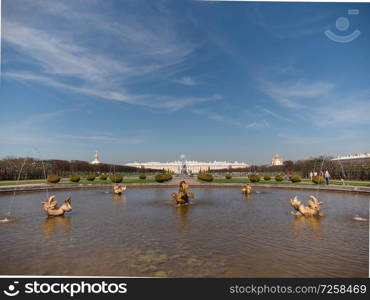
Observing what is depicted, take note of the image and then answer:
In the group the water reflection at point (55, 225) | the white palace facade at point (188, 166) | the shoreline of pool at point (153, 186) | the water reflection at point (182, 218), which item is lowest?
the water reflection at point (55, 225)

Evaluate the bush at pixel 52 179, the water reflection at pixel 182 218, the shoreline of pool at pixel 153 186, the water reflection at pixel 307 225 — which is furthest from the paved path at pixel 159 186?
the water reflection at pixel 182 218

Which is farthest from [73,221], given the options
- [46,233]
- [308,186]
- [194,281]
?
[308,186]

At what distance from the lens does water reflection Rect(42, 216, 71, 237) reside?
29.4 feet

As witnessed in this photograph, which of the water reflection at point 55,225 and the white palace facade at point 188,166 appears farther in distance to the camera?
the white palace facade at point 188,166

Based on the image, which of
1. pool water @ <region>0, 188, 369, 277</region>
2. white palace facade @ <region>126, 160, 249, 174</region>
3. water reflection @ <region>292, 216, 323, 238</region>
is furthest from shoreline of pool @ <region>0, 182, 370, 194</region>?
white palace facade @ <region>126, 160, 249, 174</region>

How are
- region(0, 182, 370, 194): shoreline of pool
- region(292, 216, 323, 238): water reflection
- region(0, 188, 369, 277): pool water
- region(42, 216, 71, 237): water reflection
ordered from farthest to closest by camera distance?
region(0, 182, 370, 194): shoreline of pool, region(42, 216, 71, 237): water reflection, region(292, 216, 323, 238): water reflection, region(0, 188, 369, 277): pool water

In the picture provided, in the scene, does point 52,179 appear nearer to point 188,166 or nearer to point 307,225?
point 307,225

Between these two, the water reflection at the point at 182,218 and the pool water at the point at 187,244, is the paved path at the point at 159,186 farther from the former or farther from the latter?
the water reflection at the point at 182,218

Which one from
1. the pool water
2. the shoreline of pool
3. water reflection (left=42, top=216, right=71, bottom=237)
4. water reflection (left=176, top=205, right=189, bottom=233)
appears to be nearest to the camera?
the pool water

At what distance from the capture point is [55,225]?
9.85 meters

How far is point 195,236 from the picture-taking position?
8.24m

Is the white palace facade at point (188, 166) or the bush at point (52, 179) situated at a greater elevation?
the white palace facade at point (188, 166)

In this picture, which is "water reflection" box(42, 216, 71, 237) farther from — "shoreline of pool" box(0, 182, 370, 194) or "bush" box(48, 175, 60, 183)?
"bush" box(48, 175, 60, 183)

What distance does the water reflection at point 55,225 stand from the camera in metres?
8.97
